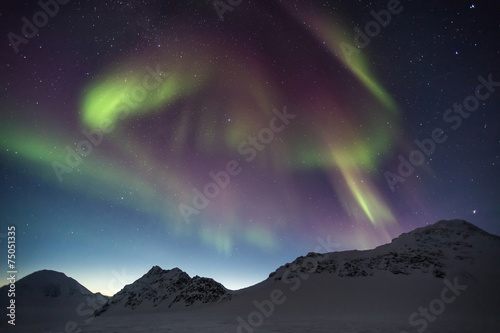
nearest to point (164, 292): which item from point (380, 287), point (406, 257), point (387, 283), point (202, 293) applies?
point (202, 293)

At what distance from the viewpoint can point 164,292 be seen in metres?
76.4

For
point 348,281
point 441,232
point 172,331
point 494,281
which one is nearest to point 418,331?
point 172,331

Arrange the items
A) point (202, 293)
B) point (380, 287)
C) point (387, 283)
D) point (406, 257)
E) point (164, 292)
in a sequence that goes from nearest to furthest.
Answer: point (380, 287) → point (387, 283) → point (406, 257) → point (202, 293) → point (164, 292)

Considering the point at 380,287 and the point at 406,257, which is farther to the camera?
the point at 406,257

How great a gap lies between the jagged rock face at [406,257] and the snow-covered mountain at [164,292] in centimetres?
1939

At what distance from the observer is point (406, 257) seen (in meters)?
44.2

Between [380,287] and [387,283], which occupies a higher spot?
[387,283]

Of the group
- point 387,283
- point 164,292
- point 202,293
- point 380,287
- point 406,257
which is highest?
point 164,292

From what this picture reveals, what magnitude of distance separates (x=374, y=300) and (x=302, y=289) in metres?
12.5

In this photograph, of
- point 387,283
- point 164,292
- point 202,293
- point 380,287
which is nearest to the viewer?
point 380,287

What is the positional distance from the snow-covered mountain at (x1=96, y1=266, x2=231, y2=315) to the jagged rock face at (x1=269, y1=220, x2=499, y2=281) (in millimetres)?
19393

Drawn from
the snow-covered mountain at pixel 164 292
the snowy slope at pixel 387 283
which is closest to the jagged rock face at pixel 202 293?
the snow-covered mountain at pixel 164 292

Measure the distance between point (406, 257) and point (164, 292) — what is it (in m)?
68.4

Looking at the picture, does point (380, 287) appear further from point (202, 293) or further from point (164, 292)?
point (164, 292)
